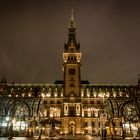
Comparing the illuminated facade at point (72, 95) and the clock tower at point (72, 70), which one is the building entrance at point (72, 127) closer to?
the illuminated facade at point (72, 95)

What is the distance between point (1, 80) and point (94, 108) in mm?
56214

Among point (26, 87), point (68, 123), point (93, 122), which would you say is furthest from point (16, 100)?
point (26, 87)

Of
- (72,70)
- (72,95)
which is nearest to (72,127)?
(72,95)

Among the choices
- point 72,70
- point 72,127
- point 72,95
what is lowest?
point 72,127

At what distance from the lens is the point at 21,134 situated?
3310 inches

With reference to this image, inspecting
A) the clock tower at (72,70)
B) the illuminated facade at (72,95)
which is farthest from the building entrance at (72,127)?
the clock tower at (72,70)

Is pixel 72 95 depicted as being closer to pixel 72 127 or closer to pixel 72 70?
pixel 72 70

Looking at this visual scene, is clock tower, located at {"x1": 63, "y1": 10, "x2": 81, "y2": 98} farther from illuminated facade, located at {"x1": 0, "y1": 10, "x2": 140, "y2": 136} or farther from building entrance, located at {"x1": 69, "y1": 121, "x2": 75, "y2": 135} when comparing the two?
building entrance, located at {"x1": 69, "y1": 121, "x2": 75, "y2": 135}

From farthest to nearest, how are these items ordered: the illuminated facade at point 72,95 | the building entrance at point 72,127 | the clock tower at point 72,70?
the clock tower at point 72,70 < the illuminated facade at point 72,95 < the building entrance at point 72,127

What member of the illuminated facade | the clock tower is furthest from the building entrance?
the clock tower

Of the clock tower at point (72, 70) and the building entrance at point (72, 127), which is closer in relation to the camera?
the building entrance at point (72, 127)

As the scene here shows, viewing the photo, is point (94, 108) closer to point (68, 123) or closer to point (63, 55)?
point (68, 123)

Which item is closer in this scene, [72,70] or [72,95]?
[72,95]

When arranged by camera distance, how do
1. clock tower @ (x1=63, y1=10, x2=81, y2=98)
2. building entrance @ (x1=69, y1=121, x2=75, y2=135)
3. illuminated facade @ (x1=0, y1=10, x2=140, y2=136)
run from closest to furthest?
building entrance @ (x1=69, y1=121, x2=75, y2=135) < illuminated facade @ (x1=0, y1=10, x2=140, y2=136) < clock tower @ (x1=63, y1=10, x2=81, y2=98)
